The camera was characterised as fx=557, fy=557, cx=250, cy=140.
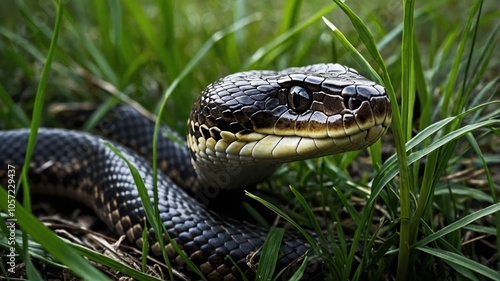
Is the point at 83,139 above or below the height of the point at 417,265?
above

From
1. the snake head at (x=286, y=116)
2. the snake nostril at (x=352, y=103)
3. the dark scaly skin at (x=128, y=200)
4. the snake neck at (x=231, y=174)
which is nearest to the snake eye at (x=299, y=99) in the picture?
the snake head at (x=286, y=116)

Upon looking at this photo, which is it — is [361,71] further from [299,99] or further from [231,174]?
[299,99]

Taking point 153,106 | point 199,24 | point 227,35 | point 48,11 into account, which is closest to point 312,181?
point 227,35

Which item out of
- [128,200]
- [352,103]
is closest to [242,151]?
[352,103]

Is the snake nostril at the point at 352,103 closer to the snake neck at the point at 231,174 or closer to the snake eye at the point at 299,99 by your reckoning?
the snake eye at the point at 299,99

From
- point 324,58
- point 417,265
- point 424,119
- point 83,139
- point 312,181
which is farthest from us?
point 324,58

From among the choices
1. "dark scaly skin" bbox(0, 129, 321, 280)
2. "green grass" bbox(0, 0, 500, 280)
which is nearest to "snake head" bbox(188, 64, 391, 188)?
"green grass" bbox(0, 0, 500, 280)

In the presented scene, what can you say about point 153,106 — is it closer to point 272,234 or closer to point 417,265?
point 272,234
